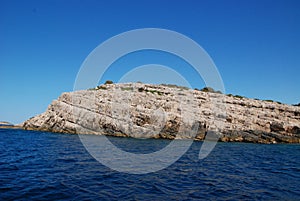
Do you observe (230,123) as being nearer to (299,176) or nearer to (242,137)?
(242,137)

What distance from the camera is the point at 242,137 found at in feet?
176

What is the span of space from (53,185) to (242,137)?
159 ft

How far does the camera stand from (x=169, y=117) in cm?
5366

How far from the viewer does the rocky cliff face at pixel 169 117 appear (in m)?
53.2

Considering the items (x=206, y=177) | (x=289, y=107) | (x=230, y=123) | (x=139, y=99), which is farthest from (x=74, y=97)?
(x=289, y=107)

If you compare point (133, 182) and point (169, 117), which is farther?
point (169, 117)

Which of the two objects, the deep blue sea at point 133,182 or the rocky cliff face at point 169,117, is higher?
the rocky cliff face at point 169,117

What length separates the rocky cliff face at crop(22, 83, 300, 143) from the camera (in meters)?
53.2

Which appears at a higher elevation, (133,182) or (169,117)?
(169,117)

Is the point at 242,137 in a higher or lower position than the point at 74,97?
lower

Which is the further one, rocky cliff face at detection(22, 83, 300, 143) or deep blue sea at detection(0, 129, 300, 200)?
rocky cliff face at detection(22, 83, 300, 143)

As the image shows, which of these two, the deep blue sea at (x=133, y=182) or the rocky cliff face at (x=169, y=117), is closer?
the deep blue sea at (x=133, y=182)

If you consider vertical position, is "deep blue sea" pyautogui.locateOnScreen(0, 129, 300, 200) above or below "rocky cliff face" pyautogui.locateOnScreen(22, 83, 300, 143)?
below

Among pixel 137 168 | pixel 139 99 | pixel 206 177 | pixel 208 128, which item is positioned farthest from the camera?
pixel 139 99
